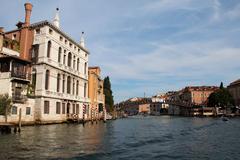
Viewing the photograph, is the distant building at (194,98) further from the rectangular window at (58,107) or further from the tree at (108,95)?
the rectangular window at (58,107)

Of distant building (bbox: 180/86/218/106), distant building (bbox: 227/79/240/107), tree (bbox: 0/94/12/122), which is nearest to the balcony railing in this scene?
tree (bbox: 0/94/12/122)

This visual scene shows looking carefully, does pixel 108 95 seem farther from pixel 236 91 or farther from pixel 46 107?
pixel 236 91

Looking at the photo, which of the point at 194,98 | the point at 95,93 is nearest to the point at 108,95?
the point at 95,93

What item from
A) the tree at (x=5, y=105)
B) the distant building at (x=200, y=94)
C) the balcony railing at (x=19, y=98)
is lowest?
the tree at (x=5, y=105)

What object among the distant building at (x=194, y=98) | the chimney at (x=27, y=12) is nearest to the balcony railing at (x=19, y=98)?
the chimney at (x=27, y=12)

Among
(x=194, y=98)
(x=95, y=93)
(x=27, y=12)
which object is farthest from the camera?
(x=194, y=98)

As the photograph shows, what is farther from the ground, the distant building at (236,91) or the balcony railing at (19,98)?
the distant building at (236,91)

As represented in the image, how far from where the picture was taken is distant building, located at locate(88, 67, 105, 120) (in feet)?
177

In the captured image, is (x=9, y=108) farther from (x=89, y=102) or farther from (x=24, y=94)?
(x=89, y=102)

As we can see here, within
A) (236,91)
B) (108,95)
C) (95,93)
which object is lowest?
(95,93)

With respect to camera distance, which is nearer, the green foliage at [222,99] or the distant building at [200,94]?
the green foliage at [222,99]

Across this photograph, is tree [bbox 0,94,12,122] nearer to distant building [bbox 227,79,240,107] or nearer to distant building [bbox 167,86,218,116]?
distant building [bbox 167,86,218,116]

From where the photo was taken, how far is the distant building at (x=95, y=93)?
2122 inches

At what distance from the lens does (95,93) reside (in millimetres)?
56656
